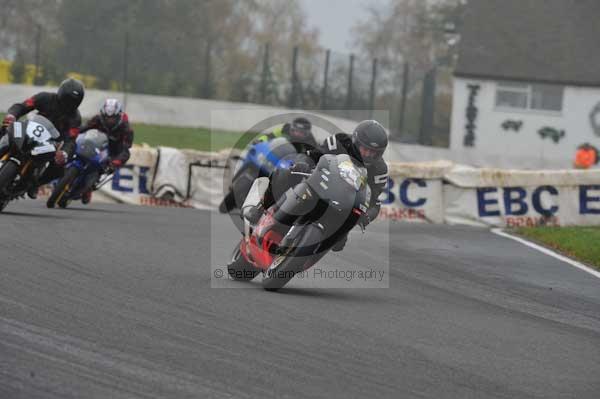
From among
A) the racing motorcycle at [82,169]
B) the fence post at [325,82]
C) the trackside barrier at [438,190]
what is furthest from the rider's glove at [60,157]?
the fence post at [325,82]

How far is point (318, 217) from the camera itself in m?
9.28

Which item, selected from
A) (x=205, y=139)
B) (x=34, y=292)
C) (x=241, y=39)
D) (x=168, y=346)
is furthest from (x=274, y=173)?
(x=241, y=39)

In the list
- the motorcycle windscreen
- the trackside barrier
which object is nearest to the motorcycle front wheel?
the motorcycle windscreen

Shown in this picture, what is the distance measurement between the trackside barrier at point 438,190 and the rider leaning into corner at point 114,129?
3.81m

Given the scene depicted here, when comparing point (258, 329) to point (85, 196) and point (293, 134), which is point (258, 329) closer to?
point (293, 134)

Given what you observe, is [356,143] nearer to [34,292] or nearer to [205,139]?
[34,292]

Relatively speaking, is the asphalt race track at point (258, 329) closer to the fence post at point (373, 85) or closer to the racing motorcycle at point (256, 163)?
the racing motorcycle at point (256, 163)

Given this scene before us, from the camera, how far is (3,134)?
42.9 feet

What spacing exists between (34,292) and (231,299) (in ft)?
4.77

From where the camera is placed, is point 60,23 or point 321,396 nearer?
point 321,396

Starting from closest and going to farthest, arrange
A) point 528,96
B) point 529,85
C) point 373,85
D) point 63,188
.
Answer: point 63,188 → point 373,85 → point 528,96 → point 529,85

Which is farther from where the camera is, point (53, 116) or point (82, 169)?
point (82, 169)

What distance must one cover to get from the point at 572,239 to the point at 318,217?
884 cm

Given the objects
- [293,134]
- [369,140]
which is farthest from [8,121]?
[369,140]
